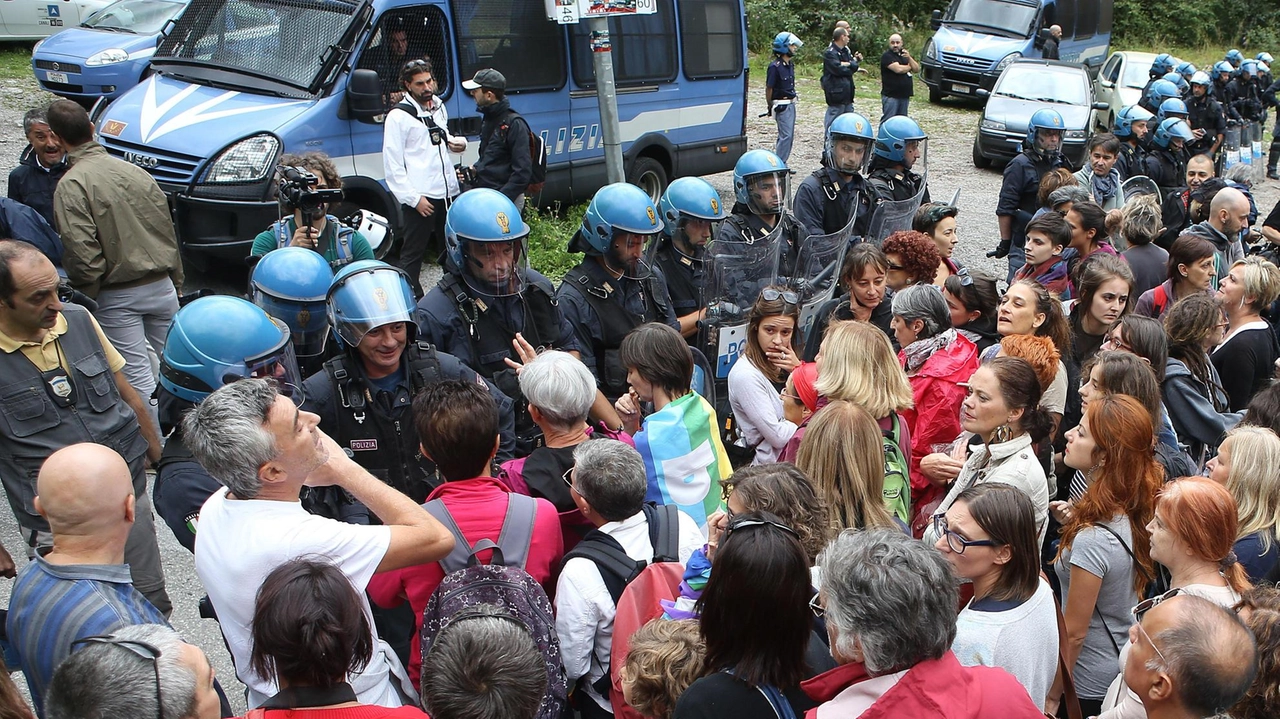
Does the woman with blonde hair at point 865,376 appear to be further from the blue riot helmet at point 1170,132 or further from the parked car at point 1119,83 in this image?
the parked car at point 1119,83

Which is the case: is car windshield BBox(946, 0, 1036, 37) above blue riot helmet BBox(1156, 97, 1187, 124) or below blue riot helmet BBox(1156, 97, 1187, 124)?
above

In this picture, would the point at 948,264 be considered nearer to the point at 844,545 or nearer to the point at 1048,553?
the point at 1048,553

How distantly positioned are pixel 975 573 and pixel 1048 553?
1.39m

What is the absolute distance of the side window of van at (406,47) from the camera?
8344 millimetres

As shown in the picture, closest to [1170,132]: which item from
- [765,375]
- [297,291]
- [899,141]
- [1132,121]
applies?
[1132,121]

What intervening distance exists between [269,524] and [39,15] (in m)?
16.8

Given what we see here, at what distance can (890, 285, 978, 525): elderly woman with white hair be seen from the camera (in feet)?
14.3

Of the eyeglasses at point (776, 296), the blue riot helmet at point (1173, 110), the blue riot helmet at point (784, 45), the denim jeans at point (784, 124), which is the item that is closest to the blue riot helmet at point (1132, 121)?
the blue riot helmet at point (1173, 110)

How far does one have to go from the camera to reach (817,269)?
590 centimetres

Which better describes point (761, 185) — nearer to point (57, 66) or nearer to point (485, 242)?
point (485, 242)

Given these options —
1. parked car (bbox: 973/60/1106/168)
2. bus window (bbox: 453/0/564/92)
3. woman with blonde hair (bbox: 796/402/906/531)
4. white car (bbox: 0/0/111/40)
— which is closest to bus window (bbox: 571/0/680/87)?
bus window (bbox: 453/0/564/92)

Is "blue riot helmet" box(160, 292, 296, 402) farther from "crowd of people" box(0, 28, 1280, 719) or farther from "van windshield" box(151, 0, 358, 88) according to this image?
"van windshield" box(151, 0, 358, 88)

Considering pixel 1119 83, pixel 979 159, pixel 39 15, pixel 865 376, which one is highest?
pixel 39 15

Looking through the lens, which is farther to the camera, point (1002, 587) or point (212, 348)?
point (212, 348)
